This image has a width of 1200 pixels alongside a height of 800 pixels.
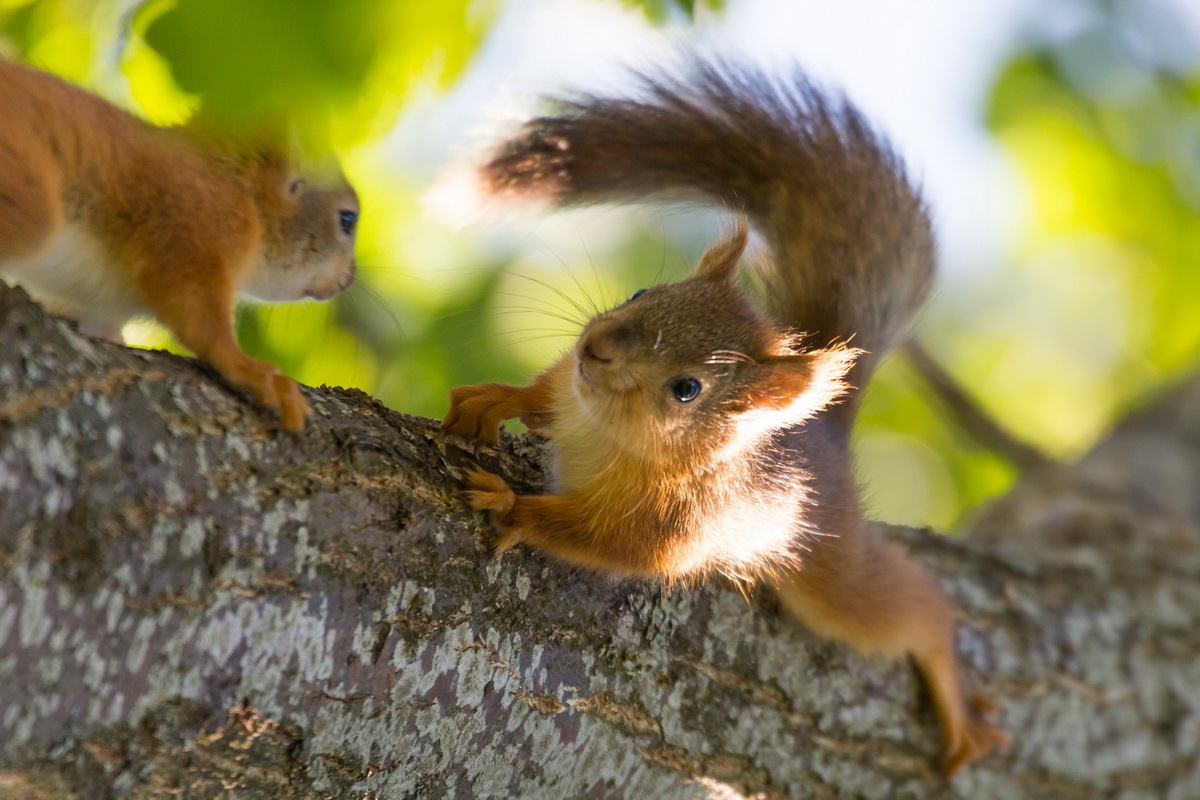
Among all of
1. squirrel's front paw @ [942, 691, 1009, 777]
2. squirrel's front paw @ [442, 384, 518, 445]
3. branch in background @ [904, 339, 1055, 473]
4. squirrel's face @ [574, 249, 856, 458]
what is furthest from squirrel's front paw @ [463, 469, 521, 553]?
→ branch in background @ [904, 339, 1055, 473]

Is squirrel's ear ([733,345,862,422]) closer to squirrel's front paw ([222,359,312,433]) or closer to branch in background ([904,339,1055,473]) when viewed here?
squirrel's front paw ([222,359,312,433])

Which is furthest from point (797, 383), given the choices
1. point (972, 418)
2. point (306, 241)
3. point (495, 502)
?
point (972, 418)

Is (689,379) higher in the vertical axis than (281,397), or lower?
higher

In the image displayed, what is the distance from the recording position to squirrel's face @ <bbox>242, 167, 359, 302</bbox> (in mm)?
2020

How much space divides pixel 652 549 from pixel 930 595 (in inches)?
34.2

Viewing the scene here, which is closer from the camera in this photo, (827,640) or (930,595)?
(827,640)

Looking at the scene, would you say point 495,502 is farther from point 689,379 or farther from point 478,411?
point 689,379

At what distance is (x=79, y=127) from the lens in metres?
1.53

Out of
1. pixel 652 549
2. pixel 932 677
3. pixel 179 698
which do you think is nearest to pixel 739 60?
pixel 652 549

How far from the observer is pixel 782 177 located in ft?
8.59

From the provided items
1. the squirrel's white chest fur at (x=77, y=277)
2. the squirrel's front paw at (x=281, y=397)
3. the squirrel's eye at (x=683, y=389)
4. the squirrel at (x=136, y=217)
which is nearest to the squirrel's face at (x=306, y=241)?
the squirrel at (x=136, y=217)

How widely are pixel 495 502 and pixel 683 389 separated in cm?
69

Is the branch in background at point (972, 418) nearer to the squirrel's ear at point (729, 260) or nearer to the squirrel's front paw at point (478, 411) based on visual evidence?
the squirrel's ear at point (729, 260)

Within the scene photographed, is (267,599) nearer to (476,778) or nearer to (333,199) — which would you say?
(476,778)
